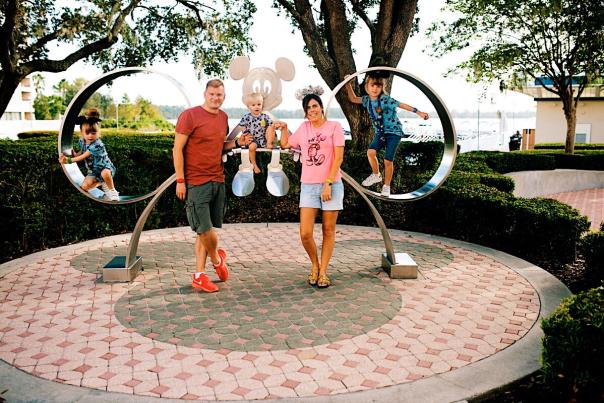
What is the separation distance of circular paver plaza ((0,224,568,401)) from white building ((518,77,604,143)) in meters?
20.5

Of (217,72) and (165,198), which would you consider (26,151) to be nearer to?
(165,198)

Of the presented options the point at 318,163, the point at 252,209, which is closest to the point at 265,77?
the point at 318,163

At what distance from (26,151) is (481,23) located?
1302 cm

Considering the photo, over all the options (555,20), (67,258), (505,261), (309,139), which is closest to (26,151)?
→ (67,258)

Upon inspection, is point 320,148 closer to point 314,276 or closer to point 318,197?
point 318,197

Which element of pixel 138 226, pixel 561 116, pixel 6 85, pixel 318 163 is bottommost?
pixel 138 226

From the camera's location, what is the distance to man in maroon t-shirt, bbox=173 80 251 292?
5.05 m

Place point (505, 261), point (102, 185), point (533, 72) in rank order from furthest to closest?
point (533, 72), point (505, 261), point (102, 185)

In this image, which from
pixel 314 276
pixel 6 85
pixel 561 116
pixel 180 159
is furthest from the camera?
pixel 561 116

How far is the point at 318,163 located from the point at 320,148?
0.15m

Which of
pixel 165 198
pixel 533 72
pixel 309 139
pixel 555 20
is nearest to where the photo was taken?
pixel 309 139

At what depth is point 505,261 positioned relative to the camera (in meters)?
6.40

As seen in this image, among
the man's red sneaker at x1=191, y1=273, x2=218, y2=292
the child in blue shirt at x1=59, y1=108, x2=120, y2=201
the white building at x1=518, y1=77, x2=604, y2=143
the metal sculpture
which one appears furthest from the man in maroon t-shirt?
the white building at x1=518, y1=77, x2=604, y2=143

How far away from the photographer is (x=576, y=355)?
119 inches
